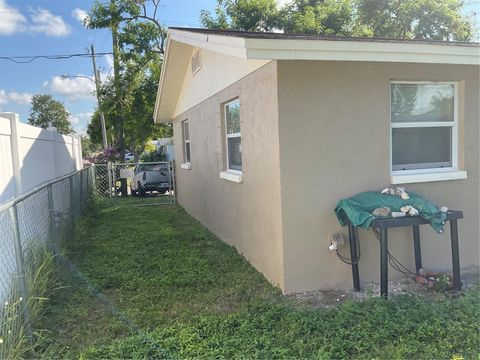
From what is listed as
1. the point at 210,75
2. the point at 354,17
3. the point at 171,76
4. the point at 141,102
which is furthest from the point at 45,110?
the point at 210,75

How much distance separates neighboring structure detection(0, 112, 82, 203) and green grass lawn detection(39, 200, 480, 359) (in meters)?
1.36

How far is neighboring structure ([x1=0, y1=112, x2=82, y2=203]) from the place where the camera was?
14.1ft

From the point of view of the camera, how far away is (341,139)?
4.60 meters

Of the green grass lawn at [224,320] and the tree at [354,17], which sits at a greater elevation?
the tree at [354,17]

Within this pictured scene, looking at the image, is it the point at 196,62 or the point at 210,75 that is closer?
the point at 210,75

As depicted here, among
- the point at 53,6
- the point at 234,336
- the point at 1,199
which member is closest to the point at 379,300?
the point at 234,336

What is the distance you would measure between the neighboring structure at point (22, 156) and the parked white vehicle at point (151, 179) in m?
8.21

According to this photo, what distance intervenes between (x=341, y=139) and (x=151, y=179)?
1261 centimetres

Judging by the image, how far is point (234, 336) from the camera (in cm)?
344

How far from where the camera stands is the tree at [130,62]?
17744 mm

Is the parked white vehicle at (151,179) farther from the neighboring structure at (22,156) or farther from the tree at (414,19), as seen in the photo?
the tree at (414,19)

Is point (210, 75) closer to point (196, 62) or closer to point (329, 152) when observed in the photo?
point (196, 62)

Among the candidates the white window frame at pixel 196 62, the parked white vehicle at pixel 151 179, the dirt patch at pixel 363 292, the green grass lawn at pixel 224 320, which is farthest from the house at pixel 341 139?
the parked white vehicle at pixel 151 179

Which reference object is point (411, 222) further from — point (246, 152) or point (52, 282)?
point (52, 282)
